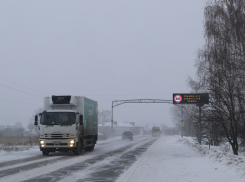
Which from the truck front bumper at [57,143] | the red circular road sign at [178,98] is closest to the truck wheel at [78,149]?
the truck front bumper at [57,143]

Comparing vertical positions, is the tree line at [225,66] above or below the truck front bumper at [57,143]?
above

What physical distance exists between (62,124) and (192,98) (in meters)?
11.2

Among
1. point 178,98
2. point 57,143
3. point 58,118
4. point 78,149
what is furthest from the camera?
point 178,98

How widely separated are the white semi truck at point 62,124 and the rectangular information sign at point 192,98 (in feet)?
27.9

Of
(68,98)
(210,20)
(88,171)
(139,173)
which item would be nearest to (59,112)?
(68,98)

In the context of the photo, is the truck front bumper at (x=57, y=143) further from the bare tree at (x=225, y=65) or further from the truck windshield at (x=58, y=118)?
the bare tree at (x=225, y=65)

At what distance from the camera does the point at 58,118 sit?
18.3 m

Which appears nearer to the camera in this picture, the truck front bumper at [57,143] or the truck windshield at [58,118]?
the truck front bumper at [57,143]

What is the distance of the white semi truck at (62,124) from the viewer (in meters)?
17.9

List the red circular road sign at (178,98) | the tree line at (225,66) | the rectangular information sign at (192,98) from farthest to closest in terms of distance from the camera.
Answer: the red circular road sign at (178,98) → the rectangular information sign at (192,98) → the tree line at (225,66)

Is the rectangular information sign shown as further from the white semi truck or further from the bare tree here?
the white semi truck

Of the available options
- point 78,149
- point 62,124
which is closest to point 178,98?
point 78,149

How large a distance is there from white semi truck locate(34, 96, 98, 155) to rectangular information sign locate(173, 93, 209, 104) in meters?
8.50

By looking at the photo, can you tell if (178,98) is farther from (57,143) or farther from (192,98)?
(57,143)
